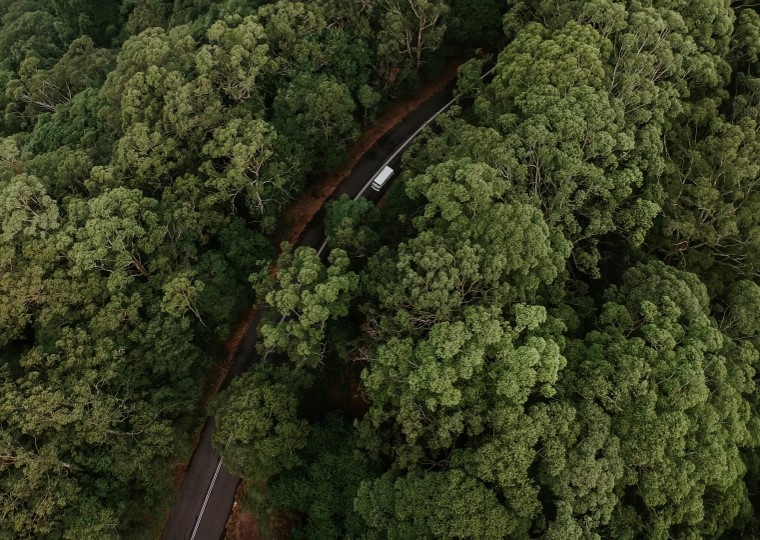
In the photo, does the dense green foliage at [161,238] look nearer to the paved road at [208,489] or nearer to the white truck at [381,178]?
the paved road at [208,489]

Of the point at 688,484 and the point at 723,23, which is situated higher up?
the point at 723,23

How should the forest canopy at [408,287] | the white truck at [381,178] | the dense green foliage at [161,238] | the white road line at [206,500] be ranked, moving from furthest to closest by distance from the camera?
the white truck at [381,178] < the white road line at [206,500] < the dense green foliage at [161,238] < the forest canopy at [408,287]

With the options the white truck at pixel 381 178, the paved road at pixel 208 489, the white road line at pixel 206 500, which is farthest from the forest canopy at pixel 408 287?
the white truck at pixel 381 178

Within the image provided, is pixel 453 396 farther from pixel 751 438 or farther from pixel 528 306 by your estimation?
pixel 751 438

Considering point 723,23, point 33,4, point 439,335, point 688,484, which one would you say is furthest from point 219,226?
point 33,4

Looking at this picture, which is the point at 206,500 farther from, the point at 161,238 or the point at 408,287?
the point at 408,287

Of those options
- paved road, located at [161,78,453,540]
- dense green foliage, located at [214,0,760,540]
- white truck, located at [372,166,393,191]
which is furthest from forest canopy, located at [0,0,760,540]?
white truck, located at [372,166,393,191]
